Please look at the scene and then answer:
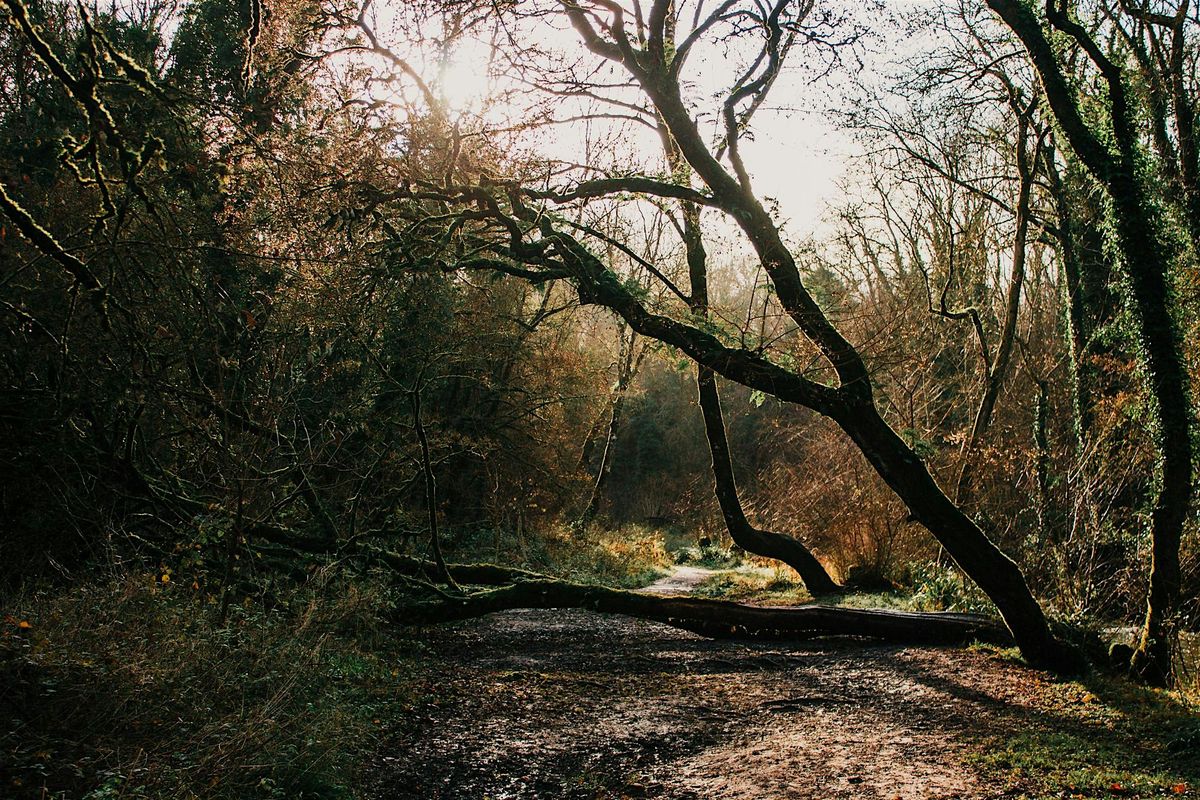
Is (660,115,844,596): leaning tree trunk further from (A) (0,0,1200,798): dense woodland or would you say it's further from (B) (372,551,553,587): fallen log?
(B) (372,551,553,587): fallen log

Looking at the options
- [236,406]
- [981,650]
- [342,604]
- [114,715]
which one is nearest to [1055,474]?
[981,650]

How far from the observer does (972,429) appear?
515 inches

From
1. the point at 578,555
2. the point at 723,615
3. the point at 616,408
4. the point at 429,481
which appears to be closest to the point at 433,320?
the point at 429,481

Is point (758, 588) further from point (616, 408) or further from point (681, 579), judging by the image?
point (616, 408)

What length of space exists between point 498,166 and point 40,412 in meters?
4.36

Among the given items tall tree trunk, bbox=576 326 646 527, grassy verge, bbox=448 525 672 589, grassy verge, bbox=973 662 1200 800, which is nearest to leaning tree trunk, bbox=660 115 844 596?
grassy verge, bbox=448 525 672 589

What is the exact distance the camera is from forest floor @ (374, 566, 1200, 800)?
5203 millimetres

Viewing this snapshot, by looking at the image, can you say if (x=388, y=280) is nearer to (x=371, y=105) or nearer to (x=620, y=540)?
(x=371, y=105)

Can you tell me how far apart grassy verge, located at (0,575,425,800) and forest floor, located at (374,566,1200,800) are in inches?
27.6

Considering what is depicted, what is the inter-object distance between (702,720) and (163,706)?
4257 millimetres

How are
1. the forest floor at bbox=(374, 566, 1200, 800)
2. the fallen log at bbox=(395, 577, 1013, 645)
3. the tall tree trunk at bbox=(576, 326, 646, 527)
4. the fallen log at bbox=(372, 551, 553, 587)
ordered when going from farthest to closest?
the tall tree trunk at bbox=(576, 326, 646, 527), the fallen log at bbox=(372, 551, 553, 587), the fallen log at bbox=(395, 577, 1013, 645), the forest floor at bbox=(374, 566, 1200, 800)

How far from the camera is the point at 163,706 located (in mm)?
4059

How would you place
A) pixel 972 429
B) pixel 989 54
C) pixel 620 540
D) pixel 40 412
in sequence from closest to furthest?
pixel 40 412, pixel 989 54, pixel 972 429, pixel 620 540

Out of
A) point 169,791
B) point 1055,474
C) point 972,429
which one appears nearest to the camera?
point 169,791
